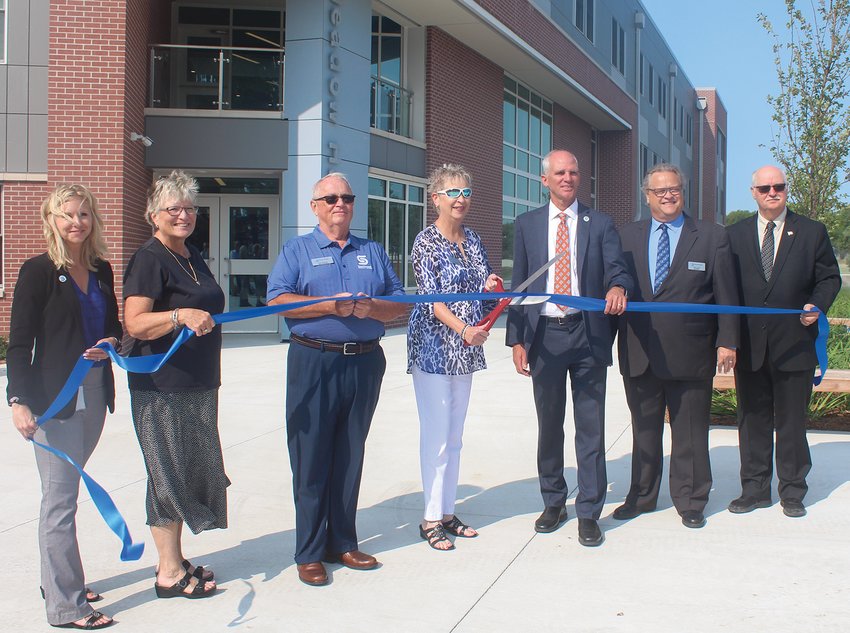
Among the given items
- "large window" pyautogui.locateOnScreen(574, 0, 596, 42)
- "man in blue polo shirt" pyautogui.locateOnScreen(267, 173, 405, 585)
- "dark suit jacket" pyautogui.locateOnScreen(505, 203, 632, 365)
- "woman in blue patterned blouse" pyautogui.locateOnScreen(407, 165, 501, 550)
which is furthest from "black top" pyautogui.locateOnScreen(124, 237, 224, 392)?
"large window" pyautogui.locateOnScreen(574, 0, 596, 42)

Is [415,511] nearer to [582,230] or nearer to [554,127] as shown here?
[582,230]

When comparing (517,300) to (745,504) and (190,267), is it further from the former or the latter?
(745,504)

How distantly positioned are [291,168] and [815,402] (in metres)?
9.48

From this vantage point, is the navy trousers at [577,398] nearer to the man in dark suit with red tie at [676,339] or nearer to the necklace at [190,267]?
the man in dark suit with red tie at [676,339]

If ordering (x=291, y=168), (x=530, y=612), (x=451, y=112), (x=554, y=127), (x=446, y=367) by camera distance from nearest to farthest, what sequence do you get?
(x=530, y=612)
(x=446, y=367)
(x=291, y=168)
(x=451, y=112)
(x=554, y=127)

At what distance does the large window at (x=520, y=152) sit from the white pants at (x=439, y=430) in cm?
1790

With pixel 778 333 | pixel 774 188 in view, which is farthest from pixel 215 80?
pixel 778 333

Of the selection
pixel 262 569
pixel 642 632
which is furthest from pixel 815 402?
pixel 262 569

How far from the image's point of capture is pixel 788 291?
533 centimetres

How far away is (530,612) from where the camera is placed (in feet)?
12.6

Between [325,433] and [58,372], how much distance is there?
4.15 ft

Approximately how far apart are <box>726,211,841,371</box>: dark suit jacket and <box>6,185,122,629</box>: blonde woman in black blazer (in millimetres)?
3723

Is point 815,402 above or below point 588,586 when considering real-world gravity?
above

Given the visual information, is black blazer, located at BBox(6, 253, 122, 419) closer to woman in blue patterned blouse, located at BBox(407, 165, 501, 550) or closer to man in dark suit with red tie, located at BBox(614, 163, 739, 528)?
woman in blue patterned blouse, located at BBox(407, 165, 501, 550)
